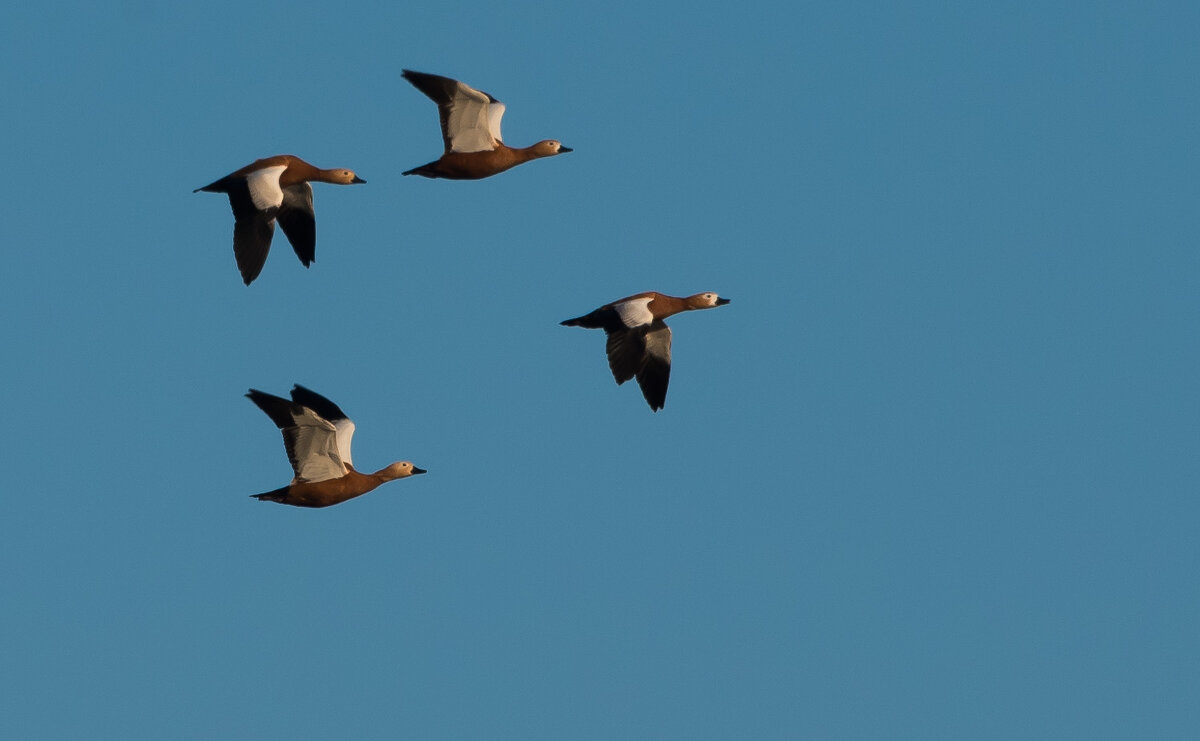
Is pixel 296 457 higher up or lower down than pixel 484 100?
lower down

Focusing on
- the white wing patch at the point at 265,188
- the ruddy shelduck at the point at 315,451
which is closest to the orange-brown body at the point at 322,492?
the ruddy shelduck at the point at 315,451

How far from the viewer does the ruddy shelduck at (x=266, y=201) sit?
85.1 ft

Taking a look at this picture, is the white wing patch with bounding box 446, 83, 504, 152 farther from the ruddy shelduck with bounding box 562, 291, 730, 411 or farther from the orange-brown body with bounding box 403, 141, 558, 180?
the ruddy shelduck with bounding box 562, 291, 730, 411

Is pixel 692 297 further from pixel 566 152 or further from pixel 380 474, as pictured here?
pixel 380 474

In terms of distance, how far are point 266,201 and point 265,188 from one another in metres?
0.24

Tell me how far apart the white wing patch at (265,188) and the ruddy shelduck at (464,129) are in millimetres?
1877

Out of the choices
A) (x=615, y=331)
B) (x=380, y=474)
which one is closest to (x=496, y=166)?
(x=615, y=331)

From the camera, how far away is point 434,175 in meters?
27.5

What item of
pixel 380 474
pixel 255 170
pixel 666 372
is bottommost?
pixel 380 474

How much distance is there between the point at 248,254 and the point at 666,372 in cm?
626

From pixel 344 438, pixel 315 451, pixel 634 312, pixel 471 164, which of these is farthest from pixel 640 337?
pixel 315 451

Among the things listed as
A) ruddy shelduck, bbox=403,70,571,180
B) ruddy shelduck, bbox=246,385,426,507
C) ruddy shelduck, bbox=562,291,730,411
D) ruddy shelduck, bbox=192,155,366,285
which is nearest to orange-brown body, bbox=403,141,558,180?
ruddy shelduck, bbox=403,70,571,180

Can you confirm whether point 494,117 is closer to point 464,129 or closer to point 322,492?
point 464,129

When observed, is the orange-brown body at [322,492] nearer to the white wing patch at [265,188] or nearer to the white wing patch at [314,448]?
the white wing patch at [314,448]
